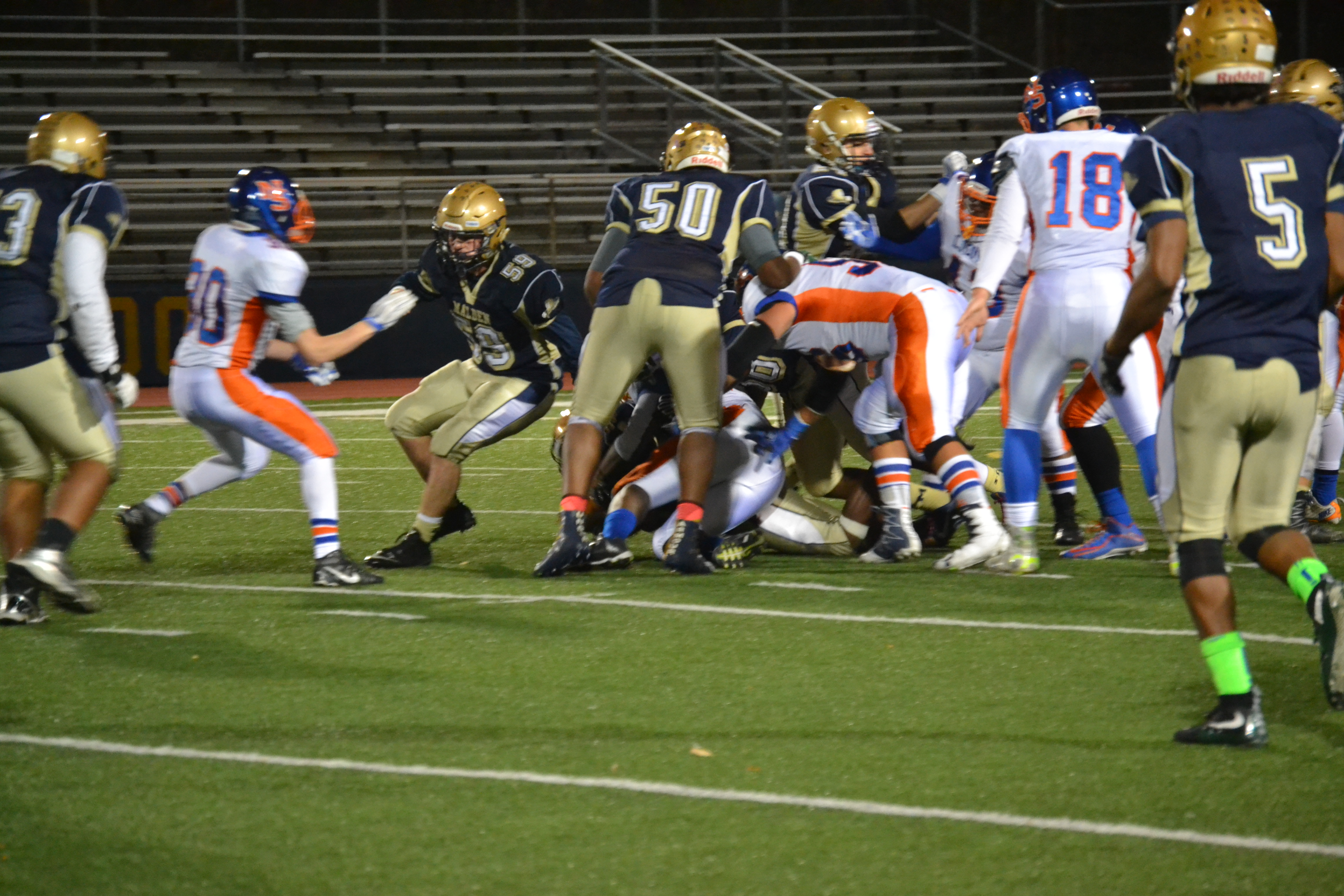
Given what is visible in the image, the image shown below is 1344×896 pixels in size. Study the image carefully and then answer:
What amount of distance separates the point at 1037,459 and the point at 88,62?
15719 millimetres

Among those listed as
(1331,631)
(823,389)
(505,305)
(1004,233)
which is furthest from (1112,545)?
(505,305)

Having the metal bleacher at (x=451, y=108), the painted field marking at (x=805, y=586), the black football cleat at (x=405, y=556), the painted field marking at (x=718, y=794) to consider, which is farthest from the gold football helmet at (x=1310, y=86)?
the metal bleacher at (x=451, y=108)

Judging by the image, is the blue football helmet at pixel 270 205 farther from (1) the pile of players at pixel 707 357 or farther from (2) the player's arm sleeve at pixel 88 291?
(2) the player's arm sleeve at pixel 88 291

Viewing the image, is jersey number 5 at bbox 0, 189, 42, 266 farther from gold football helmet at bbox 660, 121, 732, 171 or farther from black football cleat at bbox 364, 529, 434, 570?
gold football helmet at bbox 660, 121, 732, 171

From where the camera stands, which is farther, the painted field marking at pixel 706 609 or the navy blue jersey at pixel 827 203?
the navy blue jersey at pixel 827 203

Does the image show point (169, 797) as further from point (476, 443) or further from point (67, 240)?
point (476, 443)

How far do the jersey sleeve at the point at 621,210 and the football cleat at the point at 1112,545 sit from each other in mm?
2272

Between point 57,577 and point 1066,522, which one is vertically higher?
point 57,577

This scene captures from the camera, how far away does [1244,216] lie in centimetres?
369

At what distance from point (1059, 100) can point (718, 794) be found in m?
3.55

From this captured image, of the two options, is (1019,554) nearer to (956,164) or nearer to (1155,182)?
(956,164)

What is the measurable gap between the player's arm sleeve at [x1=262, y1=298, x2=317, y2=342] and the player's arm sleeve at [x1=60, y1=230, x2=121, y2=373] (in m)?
0.63

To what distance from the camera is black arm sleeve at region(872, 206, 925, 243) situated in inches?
293

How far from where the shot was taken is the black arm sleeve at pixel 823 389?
6.66 m
